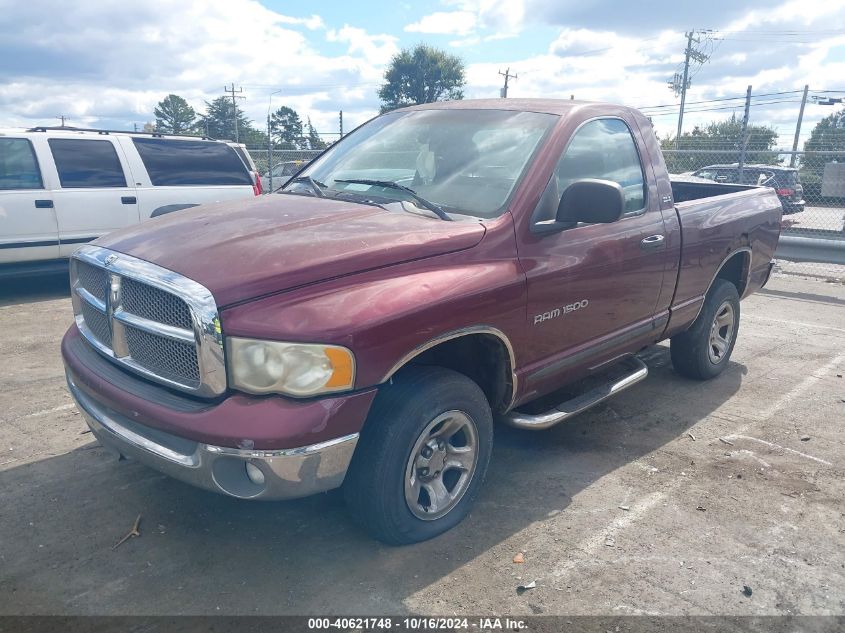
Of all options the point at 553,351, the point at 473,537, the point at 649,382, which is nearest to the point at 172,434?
the point at 473,537

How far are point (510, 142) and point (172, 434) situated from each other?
7.47ft

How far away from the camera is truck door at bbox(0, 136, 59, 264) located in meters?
7.51

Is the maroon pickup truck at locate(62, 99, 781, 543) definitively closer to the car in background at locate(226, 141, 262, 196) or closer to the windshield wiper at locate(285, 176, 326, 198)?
the windshield wiper at locate(285, 176, 326, 198)

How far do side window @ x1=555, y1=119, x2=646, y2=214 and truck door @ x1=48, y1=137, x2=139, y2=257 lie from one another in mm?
6234

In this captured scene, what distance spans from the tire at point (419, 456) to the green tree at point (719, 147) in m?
8.93

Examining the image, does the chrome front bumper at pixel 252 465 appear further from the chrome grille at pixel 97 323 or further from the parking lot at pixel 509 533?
the chrome grille at pixel 97 323

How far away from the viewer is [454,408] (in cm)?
304

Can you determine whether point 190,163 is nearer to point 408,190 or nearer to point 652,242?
point 408,190

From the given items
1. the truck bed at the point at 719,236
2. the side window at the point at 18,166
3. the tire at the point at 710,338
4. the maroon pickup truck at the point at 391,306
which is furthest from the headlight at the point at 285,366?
the side window at the point at 18,166

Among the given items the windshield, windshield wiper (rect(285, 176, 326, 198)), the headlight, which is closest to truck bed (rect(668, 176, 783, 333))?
the windshield

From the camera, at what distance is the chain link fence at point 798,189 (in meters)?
10.8

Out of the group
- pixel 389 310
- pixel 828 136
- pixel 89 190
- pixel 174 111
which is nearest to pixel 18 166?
pixel 89 190

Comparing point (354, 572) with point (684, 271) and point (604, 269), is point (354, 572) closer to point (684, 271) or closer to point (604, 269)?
point (604, 269)

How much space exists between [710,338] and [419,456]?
3.27 meters
